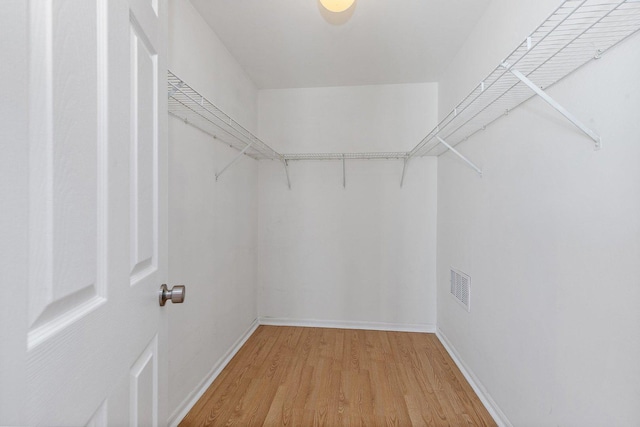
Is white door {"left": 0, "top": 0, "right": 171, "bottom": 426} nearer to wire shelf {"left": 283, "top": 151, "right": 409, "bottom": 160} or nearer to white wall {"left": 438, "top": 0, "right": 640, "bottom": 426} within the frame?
white wall {"left": 438, "top": 0, "right": 640, "bottom": 426}

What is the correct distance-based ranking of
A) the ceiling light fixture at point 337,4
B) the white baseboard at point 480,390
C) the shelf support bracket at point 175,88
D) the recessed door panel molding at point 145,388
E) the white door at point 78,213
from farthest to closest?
the white baseboard at point 480,390 < the ceiling light fixture at point 337,4 < the shelf support bracket at point 175,88 < the recessed door panel molding at point 145,388 < the white door at point 78,213

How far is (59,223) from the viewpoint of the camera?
1.35 feet

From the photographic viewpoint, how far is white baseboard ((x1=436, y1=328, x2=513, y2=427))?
5.14ft

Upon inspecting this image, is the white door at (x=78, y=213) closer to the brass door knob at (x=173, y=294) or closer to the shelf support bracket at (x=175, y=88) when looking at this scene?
the brass door knob at (x=173, y=294)

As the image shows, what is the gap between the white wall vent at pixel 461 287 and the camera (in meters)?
2.05

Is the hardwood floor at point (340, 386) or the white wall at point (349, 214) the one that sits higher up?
the white wall at point (349, 214)

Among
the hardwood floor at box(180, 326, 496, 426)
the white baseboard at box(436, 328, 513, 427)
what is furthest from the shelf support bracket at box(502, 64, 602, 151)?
the hardwood floor at box(180, 326, 496, 426)

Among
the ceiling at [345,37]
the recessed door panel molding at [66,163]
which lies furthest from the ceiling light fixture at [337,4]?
the recessed door panel molding at [66,163]

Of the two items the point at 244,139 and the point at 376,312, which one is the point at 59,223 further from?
the point at 376,312

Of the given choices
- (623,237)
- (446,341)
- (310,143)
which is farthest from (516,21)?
(446,341)

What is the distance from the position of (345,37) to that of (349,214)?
1541mm

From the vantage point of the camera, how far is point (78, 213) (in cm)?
45

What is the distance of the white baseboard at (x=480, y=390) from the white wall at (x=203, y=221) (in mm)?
1776

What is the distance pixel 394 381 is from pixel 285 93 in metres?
2.75
